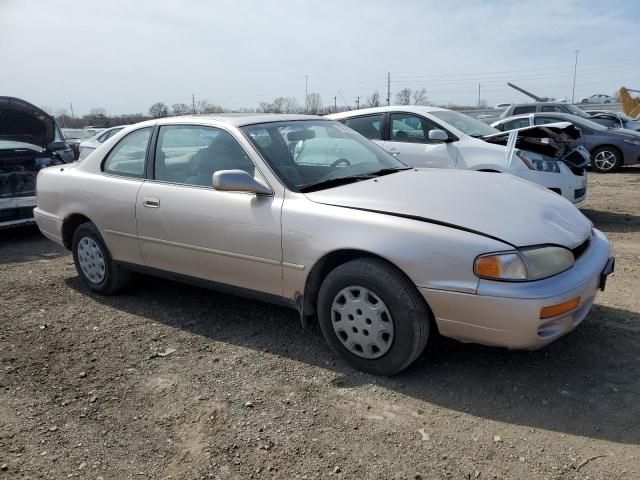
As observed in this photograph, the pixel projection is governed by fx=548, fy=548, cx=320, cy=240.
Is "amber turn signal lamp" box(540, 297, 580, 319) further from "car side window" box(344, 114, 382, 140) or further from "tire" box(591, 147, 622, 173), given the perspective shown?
"tire" box(591, 147, 622, 173)

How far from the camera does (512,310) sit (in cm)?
278

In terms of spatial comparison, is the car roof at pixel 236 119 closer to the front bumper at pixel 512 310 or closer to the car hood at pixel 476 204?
the car hood at pixel 476 204

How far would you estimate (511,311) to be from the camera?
2781 mm

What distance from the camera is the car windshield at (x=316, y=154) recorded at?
3.66m

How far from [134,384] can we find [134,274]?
1.68 meters

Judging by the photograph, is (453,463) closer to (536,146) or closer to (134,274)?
(134,274)

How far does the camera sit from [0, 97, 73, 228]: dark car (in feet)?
22.9

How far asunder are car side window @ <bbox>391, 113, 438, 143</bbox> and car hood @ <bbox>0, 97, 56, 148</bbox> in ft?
16.7

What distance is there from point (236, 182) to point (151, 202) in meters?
1.01

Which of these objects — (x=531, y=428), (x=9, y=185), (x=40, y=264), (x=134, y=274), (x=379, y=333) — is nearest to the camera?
(x=531, y=428)

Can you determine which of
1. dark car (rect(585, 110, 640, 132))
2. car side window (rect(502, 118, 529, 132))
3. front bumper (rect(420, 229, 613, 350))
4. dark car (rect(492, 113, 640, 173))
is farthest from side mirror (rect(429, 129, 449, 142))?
dark car (rect(585, 110, 640, 132))

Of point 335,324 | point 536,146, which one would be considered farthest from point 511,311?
point 536,146

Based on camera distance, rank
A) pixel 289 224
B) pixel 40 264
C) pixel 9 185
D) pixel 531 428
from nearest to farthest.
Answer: pixel 531 428
pixel 289 224
pixel 40 264
pixel 9 185

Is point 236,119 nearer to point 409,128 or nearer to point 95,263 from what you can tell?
point 95,263
